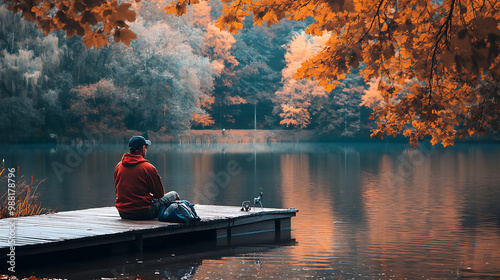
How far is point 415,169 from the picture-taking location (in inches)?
1203

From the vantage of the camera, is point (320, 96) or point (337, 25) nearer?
point (337, 25)

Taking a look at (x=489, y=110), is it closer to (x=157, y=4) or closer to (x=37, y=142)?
(x=37, y=142)

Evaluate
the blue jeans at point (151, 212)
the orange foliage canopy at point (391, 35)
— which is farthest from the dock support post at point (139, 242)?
the orange foliage canopy at point (391, 35)

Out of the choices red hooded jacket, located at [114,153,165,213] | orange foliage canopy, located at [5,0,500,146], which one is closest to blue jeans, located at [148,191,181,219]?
red hooded jacket, located at [114,153,165,213]

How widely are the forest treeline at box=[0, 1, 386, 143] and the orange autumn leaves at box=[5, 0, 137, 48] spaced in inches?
1099

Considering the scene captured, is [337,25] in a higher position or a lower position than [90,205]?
higher

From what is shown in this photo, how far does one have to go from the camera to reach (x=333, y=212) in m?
16.3

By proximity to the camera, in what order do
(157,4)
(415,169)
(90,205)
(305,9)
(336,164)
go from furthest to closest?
(157,4) → (336,164) → (415,169) → (90,205) → (305,9)

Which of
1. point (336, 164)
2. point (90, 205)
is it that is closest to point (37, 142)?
point (336, 164)

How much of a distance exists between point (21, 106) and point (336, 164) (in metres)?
19.4

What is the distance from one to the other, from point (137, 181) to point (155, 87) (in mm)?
36786

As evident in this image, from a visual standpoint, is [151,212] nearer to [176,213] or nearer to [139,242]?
[176,213]

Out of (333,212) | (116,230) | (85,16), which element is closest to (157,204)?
(116,230)

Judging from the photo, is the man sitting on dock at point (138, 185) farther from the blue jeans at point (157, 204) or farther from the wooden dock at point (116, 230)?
the wooden dock at point (116, 230)
